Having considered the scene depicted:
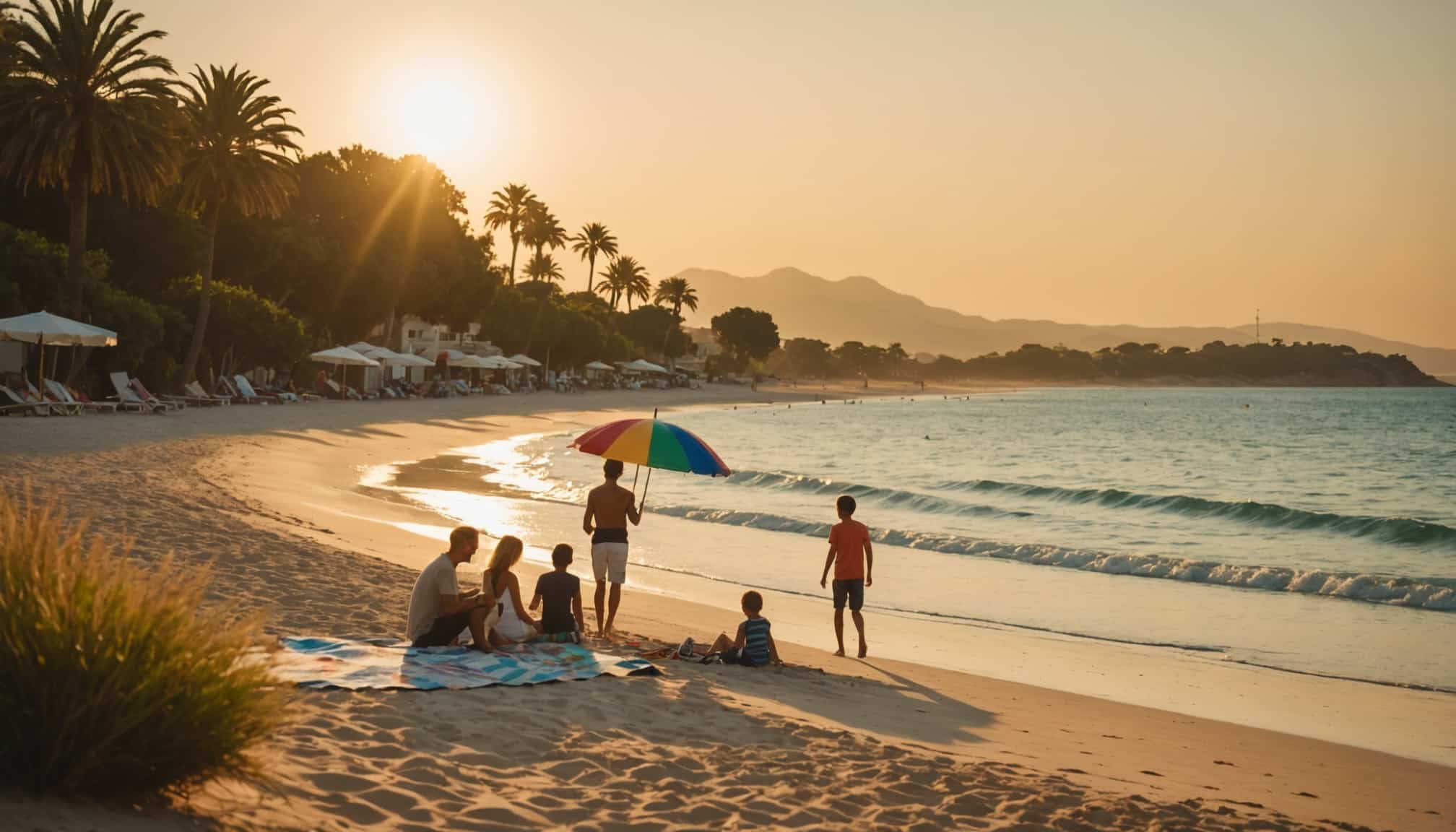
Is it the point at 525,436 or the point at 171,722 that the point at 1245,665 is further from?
the point at 525,436

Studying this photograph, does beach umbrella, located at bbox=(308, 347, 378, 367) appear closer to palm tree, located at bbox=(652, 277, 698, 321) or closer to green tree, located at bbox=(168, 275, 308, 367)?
green tree, located at bbox=(168, 275, 308, 367)

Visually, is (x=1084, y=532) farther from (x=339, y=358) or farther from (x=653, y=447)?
(x=339, y=358)

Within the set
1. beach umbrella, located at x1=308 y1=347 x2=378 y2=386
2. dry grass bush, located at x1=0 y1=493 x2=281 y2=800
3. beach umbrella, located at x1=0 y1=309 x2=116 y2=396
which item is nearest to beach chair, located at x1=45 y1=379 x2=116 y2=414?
beach umbrella, located at x1=0 y1=309 x2=116 y2=396

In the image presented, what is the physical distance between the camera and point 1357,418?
85250mm

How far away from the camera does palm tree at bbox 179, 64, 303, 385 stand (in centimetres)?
4056

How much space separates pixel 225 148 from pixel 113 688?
4127 centimetres

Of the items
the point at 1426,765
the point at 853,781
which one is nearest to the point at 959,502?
the point at 1426,765

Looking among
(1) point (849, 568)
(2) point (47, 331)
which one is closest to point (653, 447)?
(1) point (849, 568)

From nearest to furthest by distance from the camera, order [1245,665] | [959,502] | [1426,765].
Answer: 1. [1426,765]
2. [1245,665]
3. [959,502]

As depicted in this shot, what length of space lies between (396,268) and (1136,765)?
59417 mm

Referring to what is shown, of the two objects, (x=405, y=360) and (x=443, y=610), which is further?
(x=405, y=360)

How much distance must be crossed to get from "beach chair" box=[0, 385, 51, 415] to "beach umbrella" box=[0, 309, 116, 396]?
0.78 metres

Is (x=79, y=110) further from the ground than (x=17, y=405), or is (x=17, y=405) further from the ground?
(x=79, y=110)

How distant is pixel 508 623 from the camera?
8.47 meters
